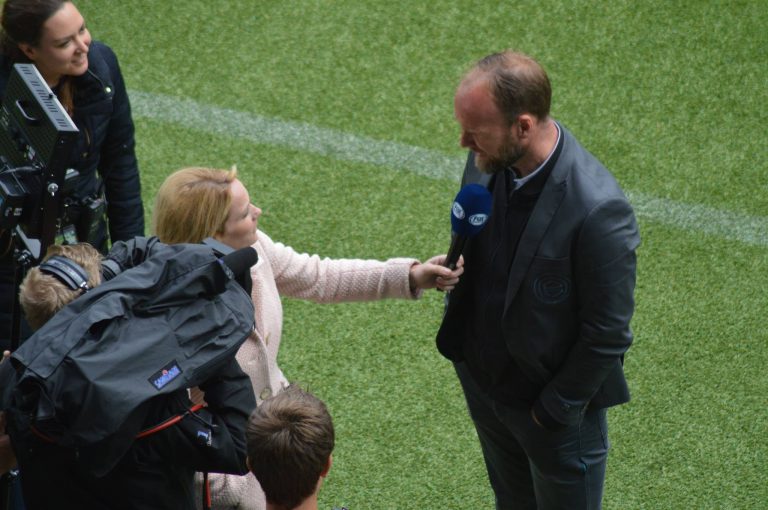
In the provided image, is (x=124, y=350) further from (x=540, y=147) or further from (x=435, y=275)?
(x=540, y=147)

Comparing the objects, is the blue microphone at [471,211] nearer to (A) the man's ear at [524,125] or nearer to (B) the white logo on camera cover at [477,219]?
(B) the white logo on camera cover at [477,219]

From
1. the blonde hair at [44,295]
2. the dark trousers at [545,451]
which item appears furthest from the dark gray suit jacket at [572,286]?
the blonde hair at [44,295]

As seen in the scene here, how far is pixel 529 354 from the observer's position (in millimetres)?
2662

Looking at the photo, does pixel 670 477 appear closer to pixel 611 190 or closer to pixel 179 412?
pixel 611 190

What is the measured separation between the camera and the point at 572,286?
101 inches

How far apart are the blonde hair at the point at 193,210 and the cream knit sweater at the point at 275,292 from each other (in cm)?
17

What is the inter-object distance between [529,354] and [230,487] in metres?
0.82

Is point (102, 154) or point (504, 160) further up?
point (504, 160)

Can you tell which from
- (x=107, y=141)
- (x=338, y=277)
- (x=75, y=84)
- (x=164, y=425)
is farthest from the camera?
(x=107, y=141)

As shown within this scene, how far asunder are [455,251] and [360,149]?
246 cm

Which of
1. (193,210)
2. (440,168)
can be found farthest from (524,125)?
(440,168)

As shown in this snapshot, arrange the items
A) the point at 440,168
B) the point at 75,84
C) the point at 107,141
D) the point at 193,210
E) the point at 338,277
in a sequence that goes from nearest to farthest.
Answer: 1. the point at 193,210
2. the point at 338,277
3. the point at 75,84
4. the point at 107,141
5. the point at 440,168

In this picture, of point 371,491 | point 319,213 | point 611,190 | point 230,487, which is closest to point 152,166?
point 319,213

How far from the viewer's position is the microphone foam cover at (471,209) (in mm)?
2588
